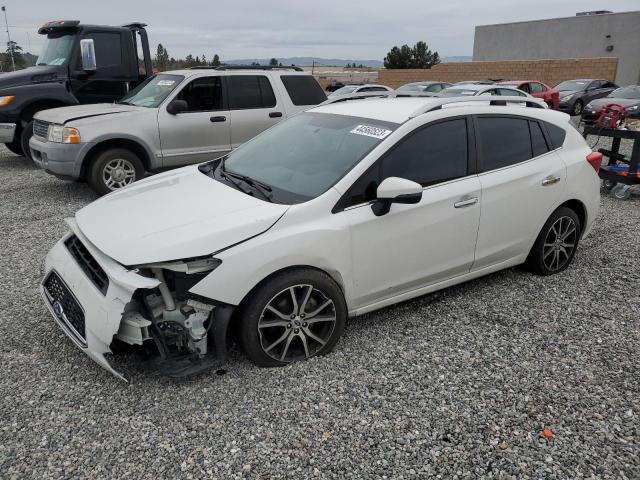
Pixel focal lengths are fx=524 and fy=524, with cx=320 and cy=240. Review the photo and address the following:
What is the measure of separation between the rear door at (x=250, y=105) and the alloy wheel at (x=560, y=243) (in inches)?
193

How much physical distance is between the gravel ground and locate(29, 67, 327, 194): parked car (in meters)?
3.35

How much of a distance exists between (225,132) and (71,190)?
2627mm

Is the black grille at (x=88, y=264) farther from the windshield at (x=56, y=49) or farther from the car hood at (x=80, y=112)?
the windshield at (x=56, y=49)

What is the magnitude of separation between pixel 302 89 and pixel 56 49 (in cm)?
486

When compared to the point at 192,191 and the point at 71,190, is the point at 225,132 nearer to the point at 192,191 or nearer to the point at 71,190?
the point at 71,190

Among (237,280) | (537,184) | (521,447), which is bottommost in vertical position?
(521,447)

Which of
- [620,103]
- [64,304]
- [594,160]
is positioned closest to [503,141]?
[594,160]

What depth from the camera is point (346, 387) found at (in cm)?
Result: 320

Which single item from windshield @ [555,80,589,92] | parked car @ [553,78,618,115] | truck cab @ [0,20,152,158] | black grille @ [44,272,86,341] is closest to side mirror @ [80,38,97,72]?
truck cab @ [0,20,152,158]

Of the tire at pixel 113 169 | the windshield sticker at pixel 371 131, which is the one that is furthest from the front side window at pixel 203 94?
the windshield sticker at pixel 371 131

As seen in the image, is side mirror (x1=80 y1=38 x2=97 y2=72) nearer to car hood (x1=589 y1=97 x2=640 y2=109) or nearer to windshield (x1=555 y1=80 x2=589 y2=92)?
car hood (x1=589 y1=97 x2=640 y2=109)

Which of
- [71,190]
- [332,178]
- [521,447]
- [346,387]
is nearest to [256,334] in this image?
[346,387]

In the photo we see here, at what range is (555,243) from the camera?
4.73 metres

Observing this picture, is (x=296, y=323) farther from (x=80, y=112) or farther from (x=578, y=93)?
(x=578, y=93)
